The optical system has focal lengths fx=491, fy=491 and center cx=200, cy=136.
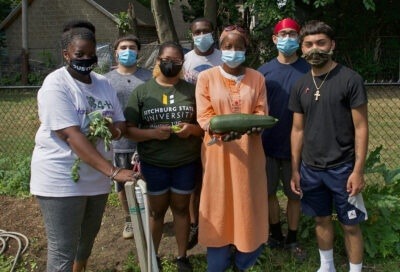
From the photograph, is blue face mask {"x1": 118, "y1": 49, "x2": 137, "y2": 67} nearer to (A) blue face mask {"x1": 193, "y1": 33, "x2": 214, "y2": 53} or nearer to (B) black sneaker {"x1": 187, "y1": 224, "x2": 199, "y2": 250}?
(A) blue face mask {"x1": 193, "y1": 33, "x2": 214, "y2": 53}

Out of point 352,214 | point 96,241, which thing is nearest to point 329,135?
point 352,214

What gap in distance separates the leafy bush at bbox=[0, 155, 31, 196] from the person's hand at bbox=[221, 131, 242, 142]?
3.54 meters

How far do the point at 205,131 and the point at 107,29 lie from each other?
2696cm

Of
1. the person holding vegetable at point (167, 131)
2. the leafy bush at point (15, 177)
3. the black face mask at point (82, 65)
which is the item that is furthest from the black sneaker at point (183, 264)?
the leafy bush at point (15, 177)

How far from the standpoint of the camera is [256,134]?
12.1 feet

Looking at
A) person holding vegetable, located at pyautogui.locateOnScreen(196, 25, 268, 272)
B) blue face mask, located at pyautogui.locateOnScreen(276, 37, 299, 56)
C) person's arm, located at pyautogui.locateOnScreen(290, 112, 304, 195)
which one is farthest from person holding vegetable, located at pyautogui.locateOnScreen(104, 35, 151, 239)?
person's arm, located at pyautogui.locateOnScreen(290, 112, 304, 195)

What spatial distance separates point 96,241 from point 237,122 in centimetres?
230

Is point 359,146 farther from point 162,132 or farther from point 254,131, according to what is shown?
point 162,132

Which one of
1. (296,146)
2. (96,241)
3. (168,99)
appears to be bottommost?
(96,241)

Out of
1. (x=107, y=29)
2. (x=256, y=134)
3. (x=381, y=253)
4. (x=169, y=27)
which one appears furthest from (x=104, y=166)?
(x=107, y=29)

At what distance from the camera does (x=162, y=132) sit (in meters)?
3.79

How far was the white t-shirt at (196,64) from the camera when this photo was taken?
14.8ft

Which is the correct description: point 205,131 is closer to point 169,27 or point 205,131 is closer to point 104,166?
point 104,166

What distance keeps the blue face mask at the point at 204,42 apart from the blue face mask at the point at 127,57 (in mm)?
587
